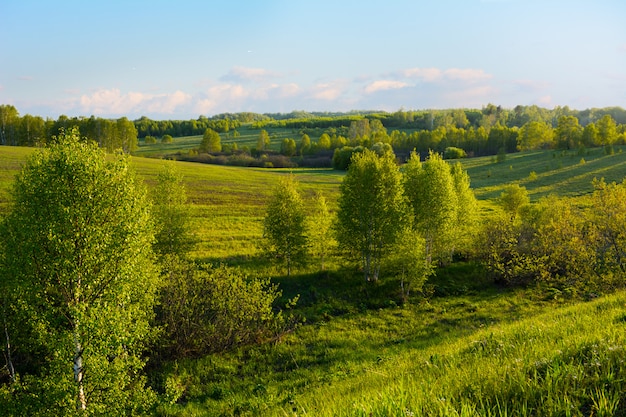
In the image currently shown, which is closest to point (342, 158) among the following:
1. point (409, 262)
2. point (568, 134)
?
point (568, 134)

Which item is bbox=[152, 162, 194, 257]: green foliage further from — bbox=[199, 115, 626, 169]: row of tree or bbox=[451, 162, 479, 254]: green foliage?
bbox=[199, 115, 626, 169]: row of tree

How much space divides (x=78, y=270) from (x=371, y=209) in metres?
26.9

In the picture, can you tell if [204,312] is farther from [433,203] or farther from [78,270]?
[433,203]

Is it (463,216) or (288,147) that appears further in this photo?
(288,147)

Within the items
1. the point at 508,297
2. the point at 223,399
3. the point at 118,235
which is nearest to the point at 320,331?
the point at 223,399

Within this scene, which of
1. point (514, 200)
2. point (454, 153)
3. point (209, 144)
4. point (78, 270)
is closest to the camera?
point (78, 270)

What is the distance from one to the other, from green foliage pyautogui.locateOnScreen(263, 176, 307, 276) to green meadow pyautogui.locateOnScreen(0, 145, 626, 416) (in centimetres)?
236

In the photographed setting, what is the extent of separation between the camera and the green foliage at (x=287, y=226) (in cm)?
3769

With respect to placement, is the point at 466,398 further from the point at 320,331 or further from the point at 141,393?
the point at 320,331

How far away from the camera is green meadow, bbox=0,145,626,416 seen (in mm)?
5777

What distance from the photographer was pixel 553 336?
9367mm

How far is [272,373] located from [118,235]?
12.4m

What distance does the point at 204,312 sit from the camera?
2558cm

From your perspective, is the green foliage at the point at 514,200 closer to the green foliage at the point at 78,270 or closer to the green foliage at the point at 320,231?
the green foliage at the point at 320,231
